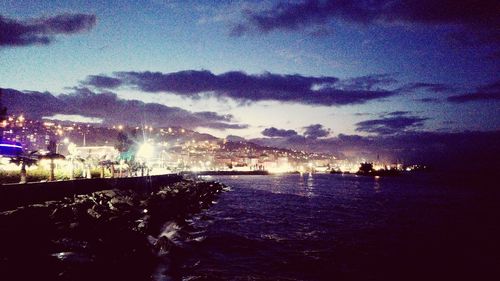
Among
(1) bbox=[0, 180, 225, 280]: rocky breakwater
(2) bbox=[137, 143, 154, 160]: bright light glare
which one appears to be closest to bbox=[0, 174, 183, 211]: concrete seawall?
(1) bbox=[0, 180, 225, 280]: rocky breakwater

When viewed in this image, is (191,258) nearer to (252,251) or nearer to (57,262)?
(252,251)

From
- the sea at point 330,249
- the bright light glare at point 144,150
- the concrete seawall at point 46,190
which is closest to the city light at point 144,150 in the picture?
the bright light glare at point 144,150

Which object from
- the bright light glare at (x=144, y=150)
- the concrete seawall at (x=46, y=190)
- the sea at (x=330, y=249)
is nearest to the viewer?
the sea at (x=330, y=249)

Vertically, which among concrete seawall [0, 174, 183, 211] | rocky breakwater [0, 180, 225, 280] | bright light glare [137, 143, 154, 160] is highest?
bright light glare [137, 143, 154, 160]

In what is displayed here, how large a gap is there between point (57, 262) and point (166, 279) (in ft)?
12.0

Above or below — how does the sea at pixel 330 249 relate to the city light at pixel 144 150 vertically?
below

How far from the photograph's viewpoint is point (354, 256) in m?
17.9

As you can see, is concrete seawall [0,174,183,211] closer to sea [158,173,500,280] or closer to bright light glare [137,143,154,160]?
sea [158,173,500,280]

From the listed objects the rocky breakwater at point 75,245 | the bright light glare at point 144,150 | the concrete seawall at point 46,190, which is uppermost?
the bright light glare at point 144,150

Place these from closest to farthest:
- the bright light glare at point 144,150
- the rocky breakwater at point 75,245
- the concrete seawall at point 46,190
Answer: the rocky breakwater at point 75,245
the concrete seawall at point 46,190
the bright light glare at point 144,150

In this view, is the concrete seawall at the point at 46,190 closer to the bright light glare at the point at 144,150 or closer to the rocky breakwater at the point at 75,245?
the rocky breakwater at the point at 75,245

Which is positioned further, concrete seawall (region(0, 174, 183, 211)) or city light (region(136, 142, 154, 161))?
city light (region(136, 142, 154, 161))

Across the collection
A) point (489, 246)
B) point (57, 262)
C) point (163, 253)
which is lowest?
point (489, 246)

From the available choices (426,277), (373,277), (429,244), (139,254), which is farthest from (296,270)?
(429,244)
